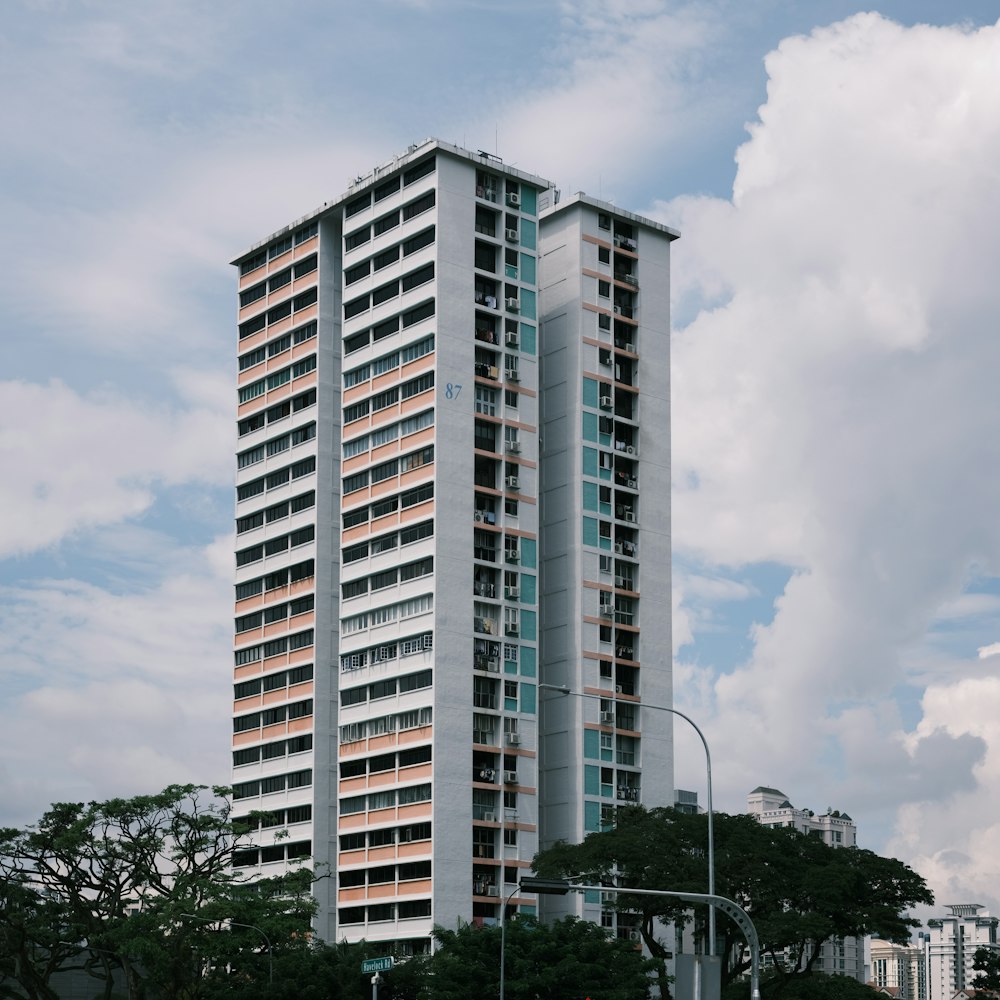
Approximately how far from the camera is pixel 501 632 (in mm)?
102875

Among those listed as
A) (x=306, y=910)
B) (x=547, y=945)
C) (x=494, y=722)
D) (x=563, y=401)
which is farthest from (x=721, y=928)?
(x=563, y=401)

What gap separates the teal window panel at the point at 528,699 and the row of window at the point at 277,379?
27.7 m

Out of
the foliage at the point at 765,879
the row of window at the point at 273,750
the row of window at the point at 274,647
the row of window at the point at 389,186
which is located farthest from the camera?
the row of window at the point at 274,647

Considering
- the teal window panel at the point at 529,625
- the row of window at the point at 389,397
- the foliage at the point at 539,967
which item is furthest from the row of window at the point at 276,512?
the foliage at the point at 539,967

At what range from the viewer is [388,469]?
350 ft

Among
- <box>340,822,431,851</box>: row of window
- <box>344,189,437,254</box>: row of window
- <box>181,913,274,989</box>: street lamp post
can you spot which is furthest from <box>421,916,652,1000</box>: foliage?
<box>344,189,437,254</box>: row of window

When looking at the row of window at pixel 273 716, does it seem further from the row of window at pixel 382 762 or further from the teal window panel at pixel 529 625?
the teal window panel at pixel 529 625

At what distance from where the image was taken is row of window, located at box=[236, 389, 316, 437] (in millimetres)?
115938

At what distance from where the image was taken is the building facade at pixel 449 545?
100625 millimetres

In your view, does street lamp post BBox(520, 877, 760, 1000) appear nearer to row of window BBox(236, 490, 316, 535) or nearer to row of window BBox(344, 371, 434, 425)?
row of window BBox(344, 371, 434, 425)

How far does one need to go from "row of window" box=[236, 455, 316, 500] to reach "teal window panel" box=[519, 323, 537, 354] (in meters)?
16.7

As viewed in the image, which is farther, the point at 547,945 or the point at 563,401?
the point at 563,401

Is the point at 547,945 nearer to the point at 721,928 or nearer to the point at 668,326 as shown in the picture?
the point at 721,928

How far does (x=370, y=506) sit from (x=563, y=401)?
14650 millimetres
